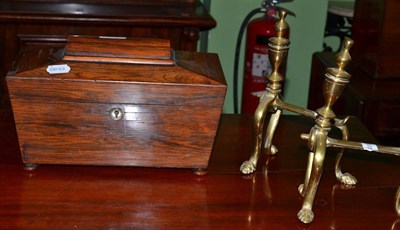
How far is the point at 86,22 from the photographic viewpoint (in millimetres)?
2434

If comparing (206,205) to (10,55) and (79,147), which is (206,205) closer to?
(79,147)

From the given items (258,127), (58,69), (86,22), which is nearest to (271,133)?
(258,127)

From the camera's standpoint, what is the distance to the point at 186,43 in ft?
8.46

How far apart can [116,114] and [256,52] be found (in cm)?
177

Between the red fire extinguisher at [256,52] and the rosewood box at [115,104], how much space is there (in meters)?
1.64

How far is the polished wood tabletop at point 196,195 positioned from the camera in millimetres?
1183

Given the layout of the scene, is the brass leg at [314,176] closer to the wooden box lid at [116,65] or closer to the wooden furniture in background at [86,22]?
the wooden box lid at [116,65]

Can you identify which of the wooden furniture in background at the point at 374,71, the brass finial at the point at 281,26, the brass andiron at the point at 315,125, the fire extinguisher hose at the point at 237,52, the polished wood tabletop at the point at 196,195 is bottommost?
the fire extinguisher hose at the point at 237,52

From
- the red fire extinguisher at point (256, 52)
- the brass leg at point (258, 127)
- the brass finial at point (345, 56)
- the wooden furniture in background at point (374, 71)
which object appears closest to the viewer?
the brass finial at point (345, 56)

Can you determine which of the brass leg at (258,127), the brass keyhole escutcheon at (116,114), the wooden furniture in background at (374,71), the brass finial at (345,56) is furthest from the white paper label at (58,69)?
the wooden furniture in background at (374,71)

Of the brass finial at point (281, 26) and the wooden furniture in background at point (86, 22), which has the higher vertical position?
the brass finial at point (281, 26)

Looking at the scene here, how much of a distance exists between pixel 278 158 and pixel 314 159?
10.7 inches

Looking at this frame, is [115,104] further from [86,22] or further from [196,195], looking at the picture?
[86,22]

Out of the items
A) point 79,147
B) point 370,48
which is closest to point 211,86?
point 79,147
